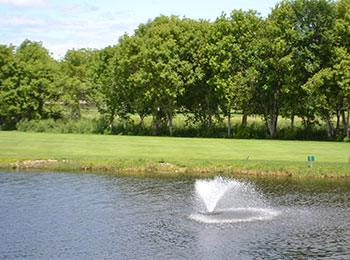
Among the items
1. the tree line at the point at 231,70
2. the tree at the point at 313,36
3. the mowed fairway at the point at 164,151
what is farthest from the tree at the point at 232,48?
the mowed fairway at the point at 164,151

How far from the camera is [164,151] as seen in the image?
42.3 metres

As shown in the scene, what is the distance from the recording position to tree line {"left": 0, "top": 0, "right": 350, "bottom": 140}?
55750 millimetres

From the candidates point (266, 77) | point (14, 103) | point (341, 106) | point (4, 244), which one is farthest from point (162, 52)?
point (4, 244)

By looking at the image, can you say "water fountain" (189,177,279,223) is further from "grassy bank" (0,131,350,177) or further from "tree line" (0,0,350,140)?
"tree line" (0,0,350,140)

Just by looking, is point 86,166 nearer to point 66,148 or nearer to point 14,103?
point 66,148

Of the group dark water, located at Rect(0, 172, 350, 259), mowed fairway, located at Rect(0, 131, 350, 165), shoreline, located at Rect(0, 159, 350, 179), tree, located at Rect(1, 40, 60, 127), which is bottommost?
dark water, located at Rect(0, 172, 350, 259)

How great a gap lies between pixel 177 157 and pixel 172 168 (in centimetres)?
406

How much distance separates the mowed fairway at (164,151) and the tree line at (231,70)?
12.0 meters

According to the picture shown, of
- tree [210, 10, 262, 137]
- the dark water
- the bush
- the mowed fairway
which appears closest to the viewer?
the dark water

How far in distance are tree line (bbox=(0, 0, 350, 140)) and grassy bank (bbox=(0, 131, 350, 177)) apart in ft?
40.9

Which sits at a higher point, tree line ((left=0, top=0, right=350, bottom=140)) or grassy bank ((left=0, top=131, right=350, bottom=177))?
tree line ((left=0, top=0, right=350, bottom=140))

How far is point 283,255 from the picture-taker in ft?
56.4

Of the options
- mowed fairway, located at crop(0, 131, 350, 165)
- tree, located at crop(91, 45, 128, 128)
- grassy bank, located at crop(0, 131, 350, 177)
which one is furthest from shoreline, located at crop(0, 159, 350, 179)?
tree, located at crop(91, 45, 128, 128)

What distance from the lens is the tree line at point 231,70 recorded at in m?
55.8
